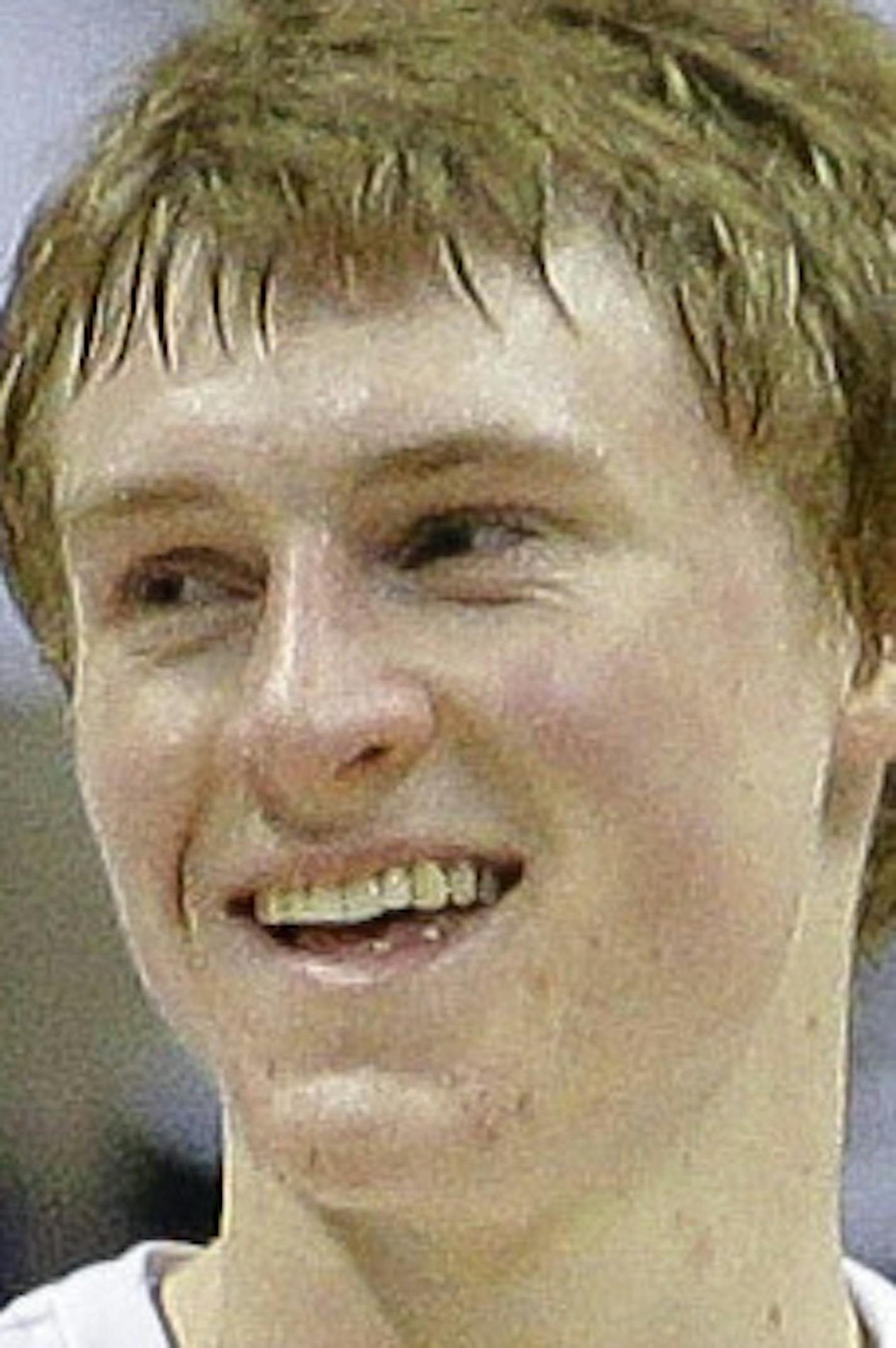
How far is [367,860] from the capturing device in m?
0.74

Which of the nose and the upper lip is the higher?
the nose

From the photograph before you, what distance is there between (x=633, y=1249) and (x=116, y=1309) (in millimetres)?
150

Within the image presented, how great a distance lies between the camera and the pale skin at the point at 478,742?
74cm

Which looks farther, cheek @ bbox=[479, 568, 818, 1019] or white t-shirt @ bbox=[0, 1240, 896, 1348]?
white t-shirt @ bbox=[0, 1240, 896, 1348]

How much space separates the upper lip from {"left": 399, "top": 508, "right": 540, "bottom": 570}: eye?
0.07 meters

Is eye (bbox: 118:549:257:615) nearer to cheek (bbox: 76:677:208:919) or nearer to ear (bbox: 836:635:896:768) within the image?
cheek (bbox: 76:677:208:919)

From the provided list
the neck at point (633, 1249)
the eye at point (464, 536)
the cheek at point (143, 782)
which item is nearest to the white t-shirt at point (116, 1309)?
the neck at point (633, 1249)

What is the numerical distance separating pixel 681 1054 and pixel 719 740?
75 mm

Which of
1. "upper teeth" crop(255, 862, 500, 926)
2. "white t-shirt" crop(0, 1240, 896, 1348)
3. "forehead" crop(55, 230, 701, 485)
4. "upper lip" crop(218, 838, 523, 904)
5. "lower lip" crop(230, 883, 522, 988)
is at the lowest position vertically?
"white t-shirt" crop(0, 1240, 896, 1348)

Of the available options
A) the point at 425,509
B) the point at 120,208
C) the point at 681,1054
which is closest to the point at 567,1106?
the point at 681,1054

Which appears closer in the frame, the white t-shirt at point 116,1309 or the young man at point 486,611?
the young man at point 486,611

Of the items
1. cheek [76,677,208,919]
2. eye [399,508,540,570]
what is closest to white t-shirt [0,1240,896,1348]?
cheek [76,677,208,919]

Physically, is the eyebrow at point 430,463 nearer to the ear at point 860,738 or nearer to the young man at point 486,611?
the young man at point 486,611

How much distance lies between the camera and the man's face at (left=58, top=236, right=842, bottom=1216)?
0.74 m
